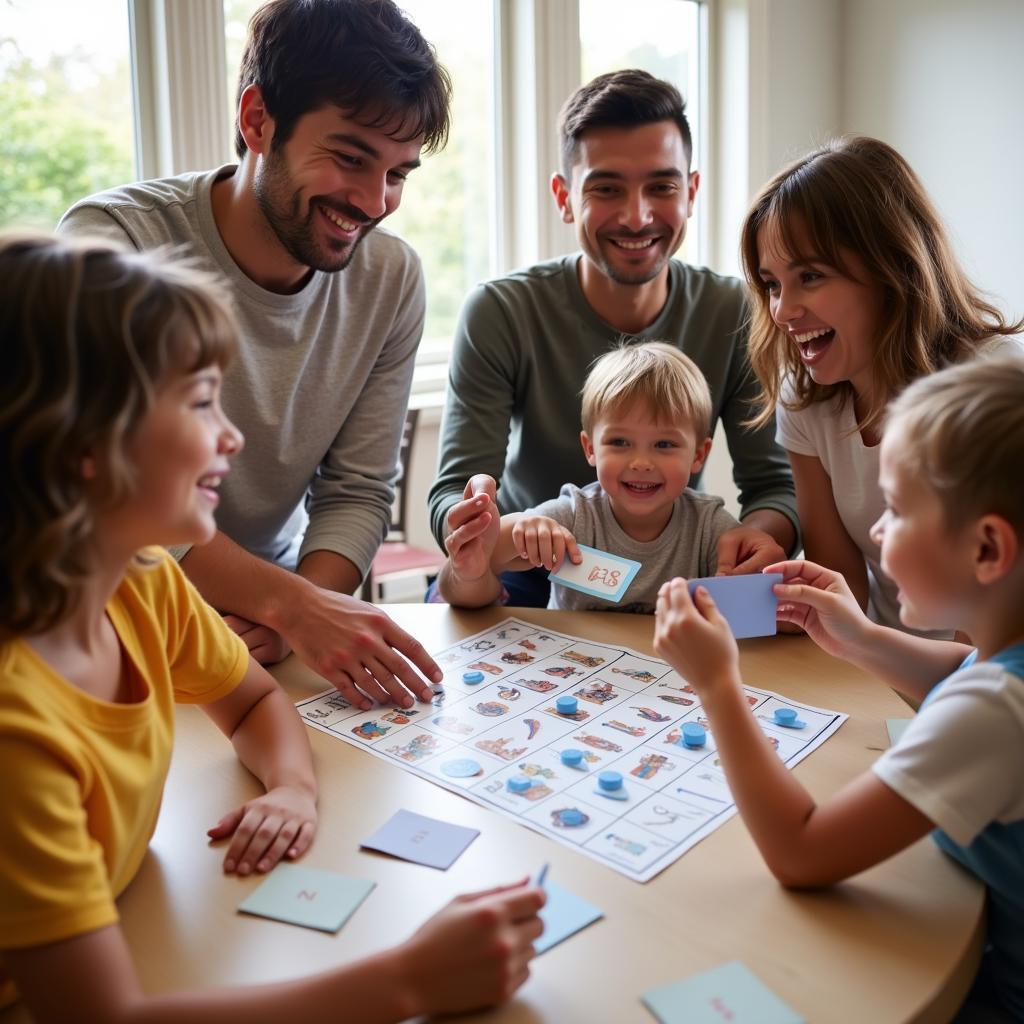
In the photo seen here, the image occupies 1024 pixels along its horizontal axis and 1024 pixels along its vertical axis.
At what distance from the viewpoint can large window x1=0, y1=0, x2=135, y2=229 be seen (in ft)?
8.69

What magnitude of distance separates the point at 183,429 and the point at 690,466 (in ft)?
3.78

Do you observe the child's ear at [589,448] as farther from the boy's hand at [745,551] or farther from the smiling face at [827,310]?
the smiling face at [827,310]

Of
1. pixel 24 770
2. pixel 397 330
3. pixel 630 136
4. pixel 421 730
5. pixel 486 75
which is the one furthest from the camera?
pixel 486 75

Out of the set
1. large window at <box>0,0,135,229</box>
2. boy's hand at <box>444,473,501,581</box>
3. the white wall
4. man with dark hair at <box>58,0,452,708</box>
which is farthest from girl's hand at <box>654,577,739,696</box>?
the white wall

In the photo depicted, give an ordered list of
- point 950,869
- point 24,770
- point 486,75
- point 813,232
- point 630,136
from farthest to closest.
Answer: point 486,75 → point 630,136 → point 813,232 → point 950,869 → point 24,770

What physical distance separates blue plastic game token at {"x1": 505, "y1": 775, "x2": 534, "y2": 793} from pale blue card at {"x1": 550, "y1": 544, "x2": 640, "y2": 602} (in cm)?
47

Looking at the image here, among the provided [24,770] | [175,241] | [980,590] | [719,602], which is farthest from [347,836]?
[175,241]

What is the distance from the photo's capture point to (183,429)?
0.85 metres

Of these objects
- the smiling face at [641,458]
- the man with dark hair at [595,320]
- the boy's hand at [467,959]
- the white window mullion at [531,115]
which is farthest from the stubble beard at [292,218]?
the white window mullion at [531,115]

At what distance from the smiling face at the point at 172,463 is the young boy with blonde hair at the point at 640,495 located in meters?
0.83

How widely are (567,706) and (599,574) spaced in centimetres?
35

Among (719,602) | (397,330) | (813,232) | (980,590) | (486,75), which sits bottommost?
(719,602)

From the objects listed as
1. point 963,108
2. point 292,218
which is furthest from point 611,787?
point 963,108

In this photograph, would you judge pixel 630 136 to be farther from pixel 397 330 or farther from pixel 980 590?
pixel 980 590
